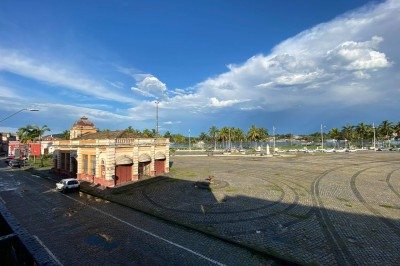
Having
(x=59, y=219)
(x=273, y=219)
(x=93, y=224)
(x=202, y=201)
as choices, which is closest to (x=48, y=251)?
(x=93, y=224)

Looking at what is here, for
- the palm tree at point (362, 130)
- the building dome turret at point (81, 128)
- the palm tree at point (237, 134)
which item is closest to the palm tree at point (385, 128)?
the palm tree at point (362, 130)

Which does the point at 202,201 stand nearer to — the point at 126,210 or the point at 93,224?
the point at 126,210

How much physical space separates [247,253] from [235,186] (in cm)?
1585

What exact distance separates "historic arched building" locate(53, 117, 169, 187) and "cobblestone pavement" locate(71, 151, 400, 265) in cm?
220

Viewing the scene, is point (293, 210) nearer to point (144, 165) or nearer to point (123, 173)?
point (123, 173)

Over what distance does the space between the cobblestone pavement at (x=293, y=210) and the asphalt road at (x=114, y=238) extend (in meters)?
1.17

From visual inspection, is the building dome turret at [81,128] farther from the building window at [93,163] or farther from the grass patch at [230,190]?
the grass patch at [230,190]

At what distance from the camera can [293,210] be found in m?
19.6

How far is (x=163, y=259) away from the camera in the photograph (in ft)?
40.9

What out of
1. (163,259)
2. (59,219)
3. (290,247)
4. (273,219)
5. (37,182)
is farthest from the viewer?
(37,182)

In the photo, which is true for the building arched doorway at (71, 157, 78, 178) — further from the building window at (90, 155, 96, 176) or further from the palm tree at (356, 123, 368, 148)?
the palm tree at (356, 123, 368, 148)

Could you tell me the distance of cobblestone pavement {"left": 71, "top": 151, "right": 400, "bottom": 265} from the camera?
13203 millimetres

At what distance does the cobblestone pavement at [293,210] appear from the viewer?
13.2m

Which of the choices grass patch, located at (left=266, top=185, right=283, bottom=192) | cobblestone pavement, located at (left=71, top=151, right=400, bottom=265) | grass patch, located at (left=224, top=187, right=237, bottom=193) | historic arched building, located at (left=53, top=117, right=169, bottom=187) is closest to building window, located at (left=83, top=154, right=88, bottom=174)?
historic arched building, located at (left=53, top=117, right=169, bottom=187)
